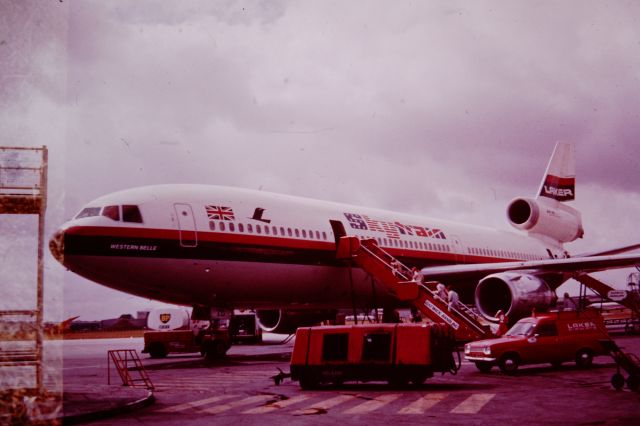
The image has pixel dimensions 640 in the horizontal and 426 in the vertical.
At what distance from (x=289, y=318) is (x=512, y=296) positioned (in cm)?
762

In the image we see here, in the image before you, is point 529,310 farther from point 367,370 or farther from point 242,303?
point 367,370

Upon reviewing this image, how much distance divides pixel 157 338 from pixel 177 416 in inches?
533

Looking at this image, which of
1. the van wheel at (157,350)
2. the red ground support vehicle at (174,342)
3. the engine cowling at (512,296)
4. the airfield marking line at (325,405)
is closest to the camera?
the airfield marking line at (325,405)

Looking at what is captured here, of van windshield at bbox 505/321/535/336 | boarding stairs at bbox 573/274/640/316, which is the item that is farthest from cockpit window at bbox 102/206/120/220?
boarding stairs at bbox 573/274/640/316

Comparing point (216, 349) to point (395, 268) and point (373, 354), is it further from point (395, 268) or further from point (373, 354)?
point (373, 354)

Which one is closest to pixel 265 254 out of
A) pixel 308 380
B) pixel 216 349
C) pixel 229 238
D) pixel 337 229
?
pixel 229 238

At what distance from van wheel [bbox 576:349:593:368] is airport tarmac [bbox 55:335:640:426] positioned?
236mm

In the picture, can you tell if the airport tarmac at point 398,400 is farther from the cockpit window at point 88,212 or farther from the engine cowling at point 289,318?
the engine cowling at point 289,318

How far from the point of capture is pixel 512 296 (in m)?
20.6

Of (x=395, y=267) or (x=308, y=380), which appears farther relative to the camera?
(x=395, y=267)

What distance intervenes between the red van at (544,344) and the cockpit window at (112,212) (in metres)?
8.45

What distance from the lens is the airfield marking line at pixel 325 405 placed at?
30.3ft

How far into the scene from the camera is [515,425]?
25.4ft

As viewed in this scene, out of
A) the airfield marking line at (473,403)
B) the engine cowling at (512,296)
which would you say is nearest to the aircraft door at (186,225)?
the airfield marking line at (473,403)
